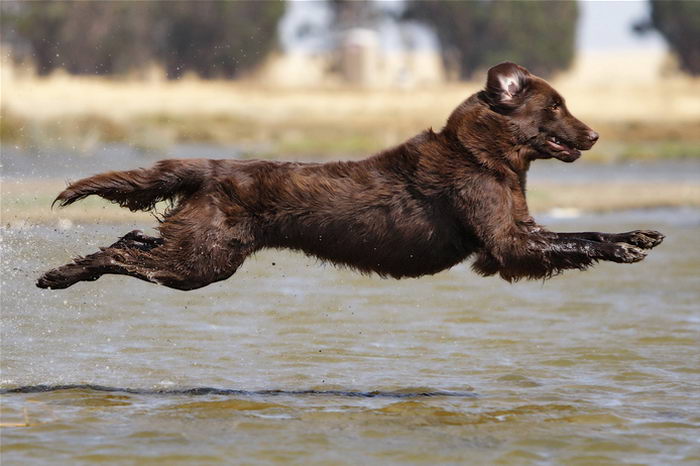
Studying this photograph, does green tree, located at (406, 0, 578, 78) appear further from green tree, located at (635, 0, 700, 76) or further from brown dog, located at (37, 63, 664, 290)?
brown dog, located at (37, 63, 664, 290)

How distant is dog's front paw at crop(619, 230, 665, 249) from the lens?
634cm

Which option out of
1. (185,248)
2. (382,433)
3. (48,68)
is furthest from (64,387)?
(48,68)

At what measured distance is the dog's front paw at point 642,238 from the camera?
6.34m

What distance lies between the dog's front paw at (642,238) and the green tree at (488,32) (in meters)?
44.7

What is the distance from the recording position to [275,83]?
125 feet

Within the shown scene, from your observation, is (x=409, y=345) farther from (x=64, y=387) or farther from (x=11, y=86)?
(x=11, y=86)

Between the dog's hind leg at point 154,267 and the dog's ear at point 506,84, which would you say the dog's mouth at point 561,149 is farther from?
the dog's hind leg at point 154,267

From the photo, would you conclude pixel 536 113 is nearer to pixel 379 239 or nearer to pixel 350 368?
pixel 379 239

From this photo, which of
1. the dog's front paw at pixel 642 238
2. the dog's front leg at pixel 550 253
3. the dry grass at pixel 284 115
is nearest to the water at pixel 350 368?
the dog's front leg at pixel 550 253

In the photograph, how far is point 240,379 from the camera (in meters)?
7.30

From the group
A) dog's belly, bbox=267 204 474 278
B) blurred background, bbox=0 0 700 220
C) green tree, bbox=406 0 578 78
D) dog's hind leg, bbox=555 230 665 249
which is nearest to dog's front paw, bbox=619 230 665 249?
dog's hind leg, bbox=555 230 665 249

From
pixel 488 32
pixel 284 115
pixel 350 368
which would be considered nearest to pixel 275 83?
pixel 284 115

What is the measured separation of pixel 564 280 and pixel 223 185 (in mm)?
6052

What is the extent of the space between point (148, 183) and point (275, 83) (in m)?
32.1
